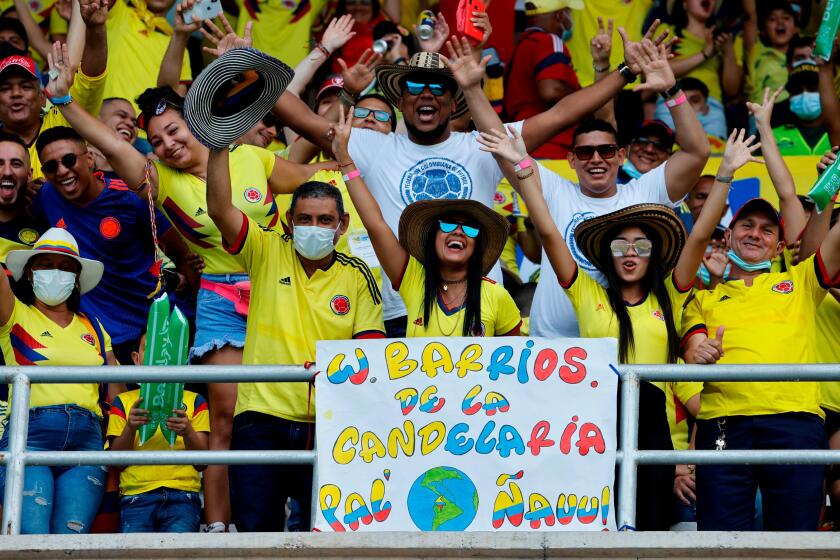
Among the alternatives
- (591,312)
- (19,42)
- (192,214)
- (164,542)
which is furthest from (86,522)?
(19,42)

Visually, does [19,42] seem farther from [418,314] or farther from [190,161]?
[418,314]

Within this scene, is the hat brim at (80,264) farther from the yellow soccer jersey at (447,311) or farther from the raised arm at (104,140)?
the yellow soccer jersey at (447,311)

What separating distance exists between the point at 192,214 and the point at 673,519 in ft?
9.06

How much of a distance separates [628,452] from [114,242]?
3411 millimetres

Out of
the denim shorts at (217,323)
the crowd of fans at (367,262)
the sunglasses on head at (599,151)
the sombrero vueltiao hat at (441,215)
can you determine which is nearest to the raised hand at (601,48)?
the crowd of fans at (367,262)

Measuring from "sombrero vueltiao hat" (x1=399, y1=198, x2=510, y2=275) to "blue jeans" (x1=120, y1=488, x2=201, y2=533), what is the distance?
164 cm

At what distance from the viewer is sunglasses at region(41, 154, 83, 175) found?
8766 millimetres

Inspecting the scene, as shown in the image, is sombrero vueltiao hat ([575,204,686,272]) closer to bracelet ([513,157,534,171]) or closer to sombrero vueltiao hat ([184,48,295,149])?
bracelet ([513,157,534,171])

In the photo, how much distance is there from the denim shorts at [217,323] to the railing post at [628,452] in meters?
2.19

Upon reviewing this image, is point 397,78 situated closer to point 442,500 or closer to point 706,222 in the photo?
point 706,222

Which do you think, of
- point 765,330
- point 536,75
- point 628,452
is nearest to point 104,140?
point 628,452

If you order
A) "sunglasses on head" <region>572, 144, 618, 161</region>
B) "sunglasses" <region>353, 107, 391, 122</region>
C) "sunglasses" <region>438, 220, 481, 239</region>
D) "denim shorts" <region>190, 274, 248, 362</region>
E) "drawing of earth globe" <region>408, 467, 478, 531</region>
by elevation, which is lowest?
"drawing of earth globe" <region>408, 467, 478, 531</region>

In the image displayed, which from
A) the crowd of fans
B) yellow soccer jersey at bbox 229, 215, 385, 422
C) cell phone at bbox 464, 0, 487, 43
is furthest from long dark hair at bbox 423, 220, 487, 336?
cell phone at bbox 464, 0, 487, 43

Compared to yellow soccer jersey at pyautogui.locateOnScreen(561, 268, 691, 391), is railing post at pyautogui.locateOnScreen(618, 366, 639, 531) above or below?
below
